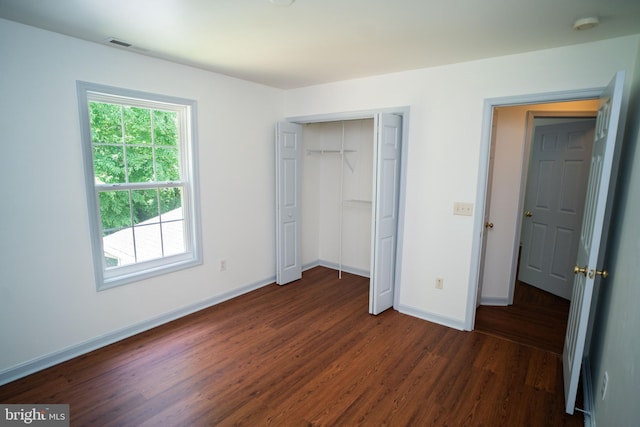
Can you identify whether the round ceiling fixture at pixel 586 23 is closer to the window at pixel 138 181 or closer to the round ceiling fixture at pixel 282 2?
the round ceiling fixture at pixel 282 2

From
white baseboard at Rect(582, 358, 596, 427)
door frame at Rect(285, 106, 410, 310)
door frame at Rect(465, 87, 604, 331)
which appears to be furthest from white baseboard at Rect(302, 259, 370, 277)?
white baseboard at Rect(582, 358, 596, 427)

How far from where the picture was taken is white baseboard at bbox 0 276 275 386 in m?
2.35

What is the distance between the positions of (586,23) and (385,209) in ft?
6.53

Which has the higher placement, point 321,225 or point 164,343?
point 321,225

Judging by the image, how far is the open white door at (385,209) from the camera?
3188 mm

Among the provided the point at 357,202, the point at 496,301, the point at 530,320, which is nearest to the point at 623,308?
the point at 530,320

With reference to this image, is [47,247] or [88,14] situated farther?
[47,247]

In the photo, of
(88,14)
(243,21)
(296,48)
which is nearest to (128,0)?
(88,14)

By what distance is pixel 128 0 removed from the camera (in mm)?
1813

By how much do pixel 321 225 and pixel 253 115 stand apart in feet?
6.41

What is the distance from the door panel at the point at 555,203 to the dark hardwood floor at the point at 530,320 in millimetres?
305

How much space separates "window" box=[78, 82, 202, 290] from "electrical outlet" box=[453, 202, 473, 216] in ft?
8.33

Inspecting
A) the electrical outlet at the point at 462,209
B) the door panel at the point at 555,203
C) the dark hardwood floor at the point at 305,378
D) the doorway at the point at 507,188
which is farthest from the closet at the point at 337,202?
the door panel at the point at 555,203

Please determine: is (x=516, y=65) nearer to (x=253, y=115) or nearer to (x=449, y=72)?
(x=449, y=72)
